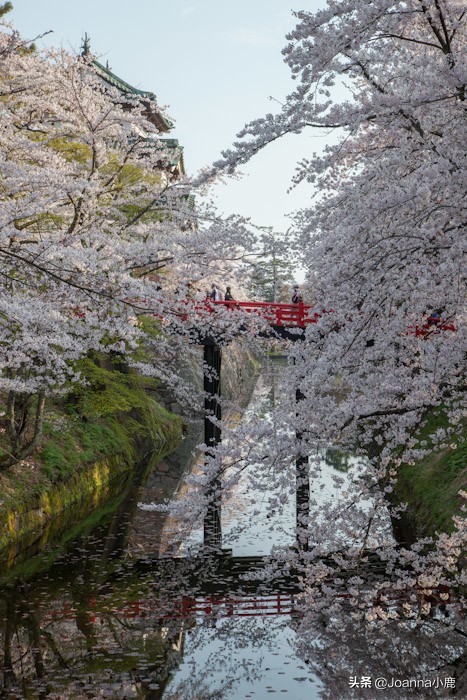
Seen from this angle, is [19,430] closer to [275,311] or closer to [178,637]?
[275,311]

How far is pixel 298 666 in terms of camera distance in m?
9.38

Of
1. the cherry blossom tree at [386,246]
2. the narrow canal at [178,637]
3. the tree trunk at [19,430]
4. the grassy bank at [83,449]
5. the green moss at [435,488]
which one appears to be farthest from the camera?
the tree trunk at [19,430]

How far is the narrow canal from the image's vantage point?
8.73 meters

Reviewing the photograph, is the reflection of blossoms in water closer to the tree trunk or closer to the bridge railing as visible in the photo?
the tree trunk

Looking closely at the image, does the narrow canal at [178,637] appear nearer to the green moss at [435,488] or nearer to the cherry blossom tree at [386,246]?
the cherry blossom tree at [386,246]

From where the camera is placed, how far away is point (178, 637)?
10.2 meters

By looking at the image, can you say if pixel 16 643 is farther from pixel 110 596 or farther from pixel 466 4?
pixel 466 4

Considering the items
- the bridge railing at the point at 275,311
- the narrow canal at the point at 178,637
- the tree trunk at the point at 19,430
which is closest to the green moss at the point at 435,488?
the narrow canal at the point at 178,637

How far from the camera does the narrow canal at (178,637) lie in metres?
8.73

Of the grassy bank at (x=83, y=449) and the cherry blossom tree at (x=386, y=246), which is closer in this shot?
the cherry blossom tree at (x=386, y=246)

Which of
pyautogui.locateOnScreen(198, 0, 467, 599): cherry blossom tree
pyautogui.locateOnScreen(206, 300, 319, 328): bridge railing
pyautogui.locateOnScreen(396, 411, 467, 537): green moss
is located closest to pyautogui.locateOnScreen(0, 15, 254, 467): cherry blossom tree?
pyautogui.locateOnScreen(206, 300, 319, 328): bridge railing

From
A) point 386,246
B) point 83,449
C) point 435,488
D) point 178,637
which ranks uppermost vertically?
point 386,246

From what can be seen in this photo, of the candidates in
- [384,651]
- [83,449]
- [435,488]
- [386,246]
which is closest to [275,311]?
[83,449]

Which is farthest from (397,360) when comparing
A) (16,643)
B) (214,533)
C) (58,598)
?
(214,533)
